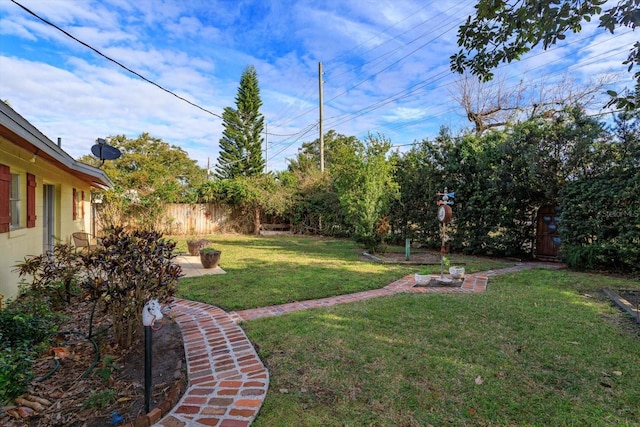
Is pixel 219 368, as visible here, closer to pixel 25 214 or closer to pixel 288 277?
pixel 288 277

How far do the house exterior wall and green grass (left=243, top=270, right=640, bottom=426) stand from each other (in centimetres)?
346

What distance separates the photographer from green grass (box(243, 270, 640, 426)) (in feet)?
7.36

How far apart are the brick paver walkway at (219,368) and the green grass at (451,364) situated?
0.15m

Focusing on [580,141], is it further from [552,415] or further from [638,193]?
[552,415]

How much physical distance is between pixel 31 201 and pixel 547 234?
37.9 feet

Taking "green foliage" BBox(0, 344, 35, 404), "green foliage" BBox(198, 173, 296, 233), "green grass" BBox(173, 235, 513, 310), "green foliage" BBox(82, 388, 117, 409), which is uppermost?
"green foliage" BBox(198, 173, 296, 233)

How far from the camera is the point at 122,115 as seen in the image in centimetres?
1345

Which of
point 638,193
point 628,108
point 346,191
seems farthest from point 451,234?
point 628,108

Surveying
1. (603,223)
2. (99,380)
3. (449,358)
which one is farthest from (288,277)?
(603,223)

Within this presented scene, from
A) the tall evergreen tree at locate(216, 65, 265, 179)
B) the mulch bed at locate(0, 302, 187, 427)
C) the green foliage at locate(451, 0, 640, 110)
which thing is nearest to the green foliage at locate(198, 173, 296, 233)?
the tall evergreen tree at locate(216, 65, 265, 179)

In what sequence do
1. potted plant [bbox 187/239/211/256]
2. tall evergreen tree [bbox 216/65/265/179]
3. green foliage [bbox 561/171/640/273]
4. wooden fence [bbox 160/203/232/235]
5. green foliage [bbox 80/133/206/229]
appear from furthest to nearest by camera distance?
tall evergreen tree [bbox 216/65/265/179] → wooden fence [bbox 160/203/232/235] → green foliage [bbox 80/133/206/229] → potted plant [bbox 187/239/211/256] → green foliage [bbox 561/171/640/273]

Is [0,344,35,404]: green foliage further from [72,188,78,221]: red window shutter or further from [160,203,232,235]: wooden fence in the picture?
[160,203,232,235]: wooden fence

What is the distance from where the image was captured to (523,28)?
2.45 metres

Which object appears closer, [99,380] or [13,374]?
[13,374]
